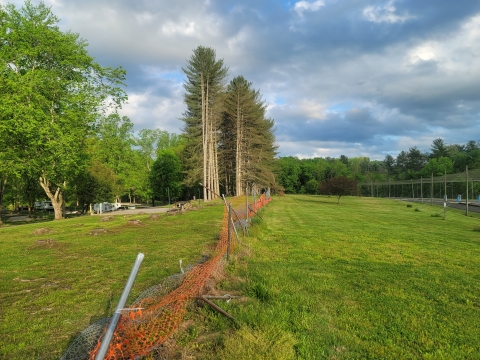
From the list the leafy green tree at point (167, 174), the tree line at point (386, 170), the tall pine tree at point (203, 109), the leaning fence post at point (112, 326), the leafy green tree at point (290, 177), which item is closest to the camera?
the leaning fence post at point (112, 326)

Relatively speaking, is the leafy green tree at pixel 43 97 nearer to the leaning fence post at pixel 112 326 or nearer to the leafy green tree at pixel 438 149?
the leaning fence post at pixel 112 326

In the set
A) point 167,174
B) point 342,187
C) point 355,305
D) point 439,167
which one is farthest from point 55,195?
point 439,167

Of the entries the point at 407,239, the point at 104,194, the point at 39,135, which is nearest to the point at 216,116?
the point at 104,194

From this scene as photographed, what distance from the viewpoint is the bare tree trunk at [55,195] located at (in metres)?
24.5

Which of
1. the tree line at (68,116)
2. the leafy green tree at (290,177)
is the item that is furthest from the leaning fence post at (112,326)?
the leafy green tree at (290,177)

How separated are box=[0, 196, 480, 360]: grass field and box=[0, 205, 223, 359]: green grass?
3 centimetres

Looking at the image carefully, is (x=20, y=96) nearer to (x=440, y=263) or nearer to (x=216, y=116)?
(x=216, y=116)

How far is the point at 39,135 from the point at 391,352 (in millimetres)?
24094

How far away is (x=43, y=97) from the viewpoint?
21.7 metres

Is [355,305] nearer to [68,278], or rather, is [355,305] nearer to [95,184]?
[68,278]

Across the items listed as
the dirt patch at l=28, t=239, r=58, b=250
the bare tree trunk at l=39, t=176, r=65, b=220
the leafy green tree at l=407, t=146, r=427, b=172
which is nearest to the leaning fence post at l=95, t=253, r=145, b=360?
the dirt patch at l=28, t=239, r=58, b=250

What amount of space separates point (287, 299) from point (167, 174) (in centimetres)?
5284

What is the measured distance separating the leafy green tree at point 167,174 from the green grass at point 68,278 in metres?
43.2

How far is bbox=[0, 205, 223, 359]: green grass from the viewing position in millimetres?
3996
